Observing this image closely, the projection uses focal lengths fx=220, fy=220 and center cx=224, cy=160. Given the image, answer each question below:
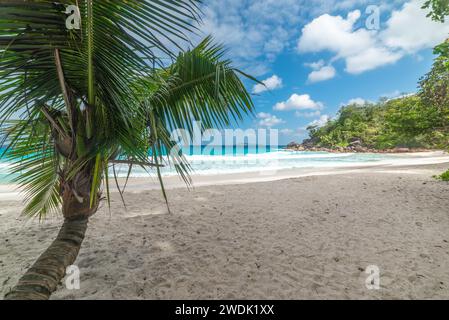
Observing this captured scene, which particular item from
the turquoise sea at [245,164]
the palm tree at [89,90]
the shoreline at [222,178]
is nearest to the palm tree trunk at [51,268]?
the palm tree at [89,90]

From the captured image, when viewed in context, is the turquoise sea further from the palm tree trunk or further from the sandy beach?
the palm tree trunk

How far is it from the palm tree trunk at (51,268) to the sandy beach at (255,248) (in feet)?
1.34

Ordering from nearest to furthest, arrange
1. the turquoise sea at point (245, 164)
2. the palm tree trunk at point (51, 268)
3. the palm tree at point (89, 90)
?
the palm tree at point (89, 90) → the palm tree trunk at point (51, 268) → the turquoise sea at point (245, 164)

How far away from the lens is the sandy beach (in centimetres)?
202

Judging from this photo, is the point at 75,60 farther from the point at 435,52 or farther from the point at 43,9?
the point at 435,52

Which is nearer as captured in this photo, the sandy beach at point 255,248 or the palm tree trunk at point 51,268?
the palm tree trunk at point 51,268

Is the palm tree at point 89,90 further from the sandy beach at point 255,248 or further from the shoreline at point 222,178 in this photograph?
the shoreline at point 222,178

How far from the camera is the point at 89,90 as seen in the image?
4.90 feet

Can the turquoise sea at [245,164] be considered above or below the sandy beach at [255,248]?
above

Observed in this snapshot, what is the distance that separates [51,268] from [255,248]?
209 cm

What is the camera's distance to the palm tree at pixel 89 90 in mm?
1245

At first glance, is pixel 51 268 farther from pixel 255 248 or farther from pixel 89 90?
pixel 255 248

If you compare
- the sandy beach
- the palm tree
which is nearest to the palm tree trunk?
the palm tree

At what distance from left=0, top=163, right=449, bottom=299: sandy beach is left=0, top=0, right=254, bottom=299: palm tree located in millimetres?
762
